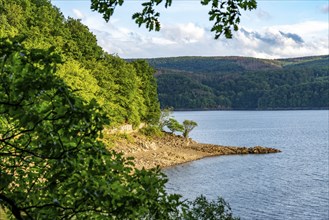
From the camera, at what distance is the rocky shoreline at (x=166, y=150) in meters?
83.6

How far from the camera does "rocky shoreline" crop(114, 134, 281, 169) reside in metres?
83.6

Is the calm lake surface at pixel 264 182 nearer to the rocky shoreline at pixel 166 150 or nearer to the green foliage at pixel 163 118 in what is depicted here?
the rocky shoreline at pixel 166 150

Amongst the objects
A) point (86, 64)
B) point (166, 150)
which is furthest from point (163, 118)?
point (86, 64)

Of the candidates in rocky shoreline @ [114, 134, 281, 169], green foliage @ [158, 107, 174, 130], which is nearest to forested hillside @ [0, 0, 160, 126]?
green foliage @ [158, 107, 174, 130]

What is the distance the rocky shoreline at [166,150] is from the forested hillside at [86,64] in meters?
4.55

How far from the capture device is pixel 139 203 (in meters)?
7.84

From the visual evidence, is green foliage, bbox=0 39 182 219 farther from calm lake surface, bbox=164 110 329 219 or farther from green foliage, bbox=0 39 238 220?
calm lake surface, bbox=164 110 329 219

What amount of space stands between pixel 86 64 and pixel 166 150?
2166 centimetres

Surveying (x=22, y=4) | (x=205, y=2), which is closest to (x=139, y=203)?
(x=205, y=2)

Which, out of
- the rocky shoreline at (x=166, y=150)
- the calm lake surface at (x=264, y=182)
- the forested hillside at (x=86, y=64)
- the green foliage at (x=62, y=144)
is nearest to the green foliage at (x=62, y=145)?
the green foliage at (x=62, y=144)

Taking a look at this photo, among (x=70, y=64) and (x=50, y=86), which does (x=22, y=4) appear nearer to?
(x=70, y=64)

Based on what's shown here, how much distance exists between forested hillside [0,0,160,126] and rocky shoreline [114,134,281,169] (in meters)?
4.55

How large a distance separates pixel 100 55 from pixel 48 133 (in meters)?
94.2

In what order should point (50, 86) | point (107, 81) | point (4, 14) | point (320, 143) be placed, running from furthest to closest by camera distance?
point (320, 143), point (107, 81), point (4, 14), point (50, 86)
